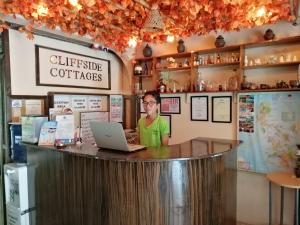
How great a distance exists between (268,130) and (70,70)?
284cm

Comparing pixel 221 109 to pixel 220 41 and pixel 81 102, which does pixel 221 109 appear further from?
pixel 81 102

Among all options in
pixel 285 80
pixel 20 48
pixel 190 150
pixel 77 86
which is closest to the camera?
pixel 190 150

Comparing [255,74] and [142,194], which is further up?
[255,74]

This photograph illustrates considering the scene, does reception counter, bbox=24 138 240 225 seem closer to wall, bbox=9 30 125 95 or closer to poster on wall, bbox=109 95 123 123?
wall, bbox=9 30 125 95

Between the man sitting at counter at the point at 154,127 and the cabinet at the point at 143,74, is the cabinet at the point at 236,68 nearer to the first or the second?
the cabinet at the point at 143,74

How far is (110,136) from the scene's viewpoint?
2.13 m

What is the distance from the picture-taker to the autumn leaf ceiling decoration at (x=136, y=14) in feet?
8.69

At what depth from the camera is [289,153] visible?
3150 millimetres

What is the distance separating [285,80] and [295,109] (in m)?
0.41

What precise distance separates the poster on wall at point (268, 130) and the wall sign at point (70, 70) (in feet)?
7.26

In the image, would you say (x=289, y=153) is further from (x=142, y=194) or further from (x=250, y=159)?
(x=142, y=194)

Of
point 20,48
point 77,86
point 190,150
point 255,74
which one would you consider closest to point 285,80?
point 255,74

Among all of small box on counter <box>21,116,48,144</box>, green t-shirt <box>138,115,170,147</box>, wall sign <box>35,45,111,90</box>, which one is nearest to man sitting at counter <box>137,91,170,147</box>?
green t-shirt <box>138,115,170,147</box>

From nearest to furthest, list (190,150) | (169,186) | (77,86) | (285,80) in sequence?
(169,186)
(190,150)
(285,80)
(77,86)
